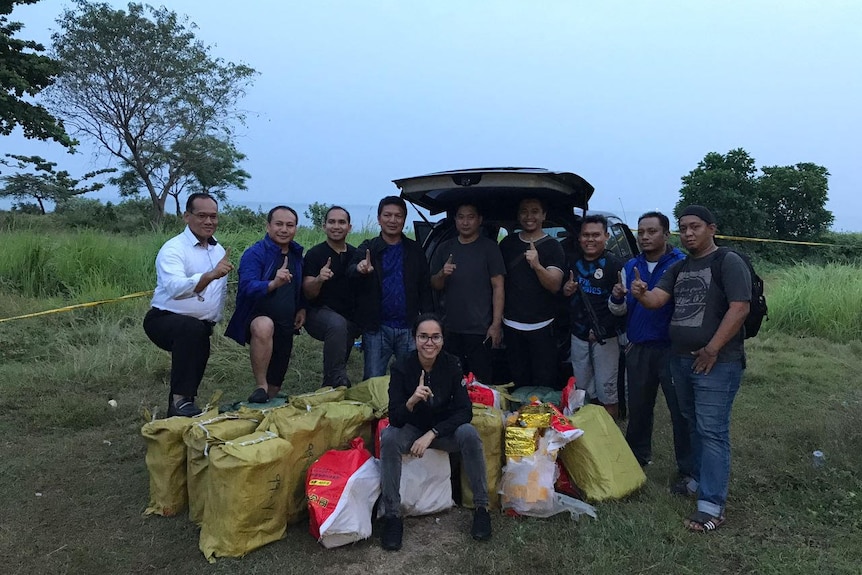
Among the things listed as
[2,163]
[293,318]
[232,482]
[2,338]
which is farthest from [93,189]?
[232,482]

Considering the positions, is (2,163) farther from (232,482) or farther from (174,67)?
(232,482)

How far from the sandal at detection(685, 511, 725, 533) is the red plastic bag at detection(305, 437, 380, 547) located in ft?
5.46

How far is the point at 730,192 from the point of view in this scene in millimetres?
17625

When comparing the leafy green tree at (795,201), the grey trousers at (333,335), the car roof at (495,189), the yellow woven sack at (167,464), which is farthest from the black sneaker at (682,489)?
the leafy green tree at (795,201)

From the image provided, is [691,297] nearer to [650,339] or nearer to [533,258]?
[650,339]

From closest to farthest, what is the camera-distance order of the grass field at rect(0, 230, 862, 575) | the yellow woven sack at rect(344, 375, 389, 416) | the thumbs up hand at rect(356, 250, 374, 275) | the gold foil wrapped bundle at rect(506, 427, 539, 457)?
1. the grass field at rect(0, 230, 862, 575)
2. the gold foil wrapped bundle at rect(506, 427, 539, 457)
3. the yellow woven sack at rect(344, 375, 389, 416)
4. the thumbs up hand at rect(356, 250, 374, 275)

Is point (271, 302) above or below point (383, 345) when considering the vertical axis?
above

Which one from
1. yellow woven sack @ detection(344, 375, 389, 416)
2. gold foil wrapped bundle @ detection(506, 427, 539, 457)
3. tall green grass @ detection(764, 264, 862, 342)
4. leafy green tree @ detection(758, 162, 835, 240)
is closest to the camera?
gold foil wrapped bundle @ detection(506, 427, 539, 457)

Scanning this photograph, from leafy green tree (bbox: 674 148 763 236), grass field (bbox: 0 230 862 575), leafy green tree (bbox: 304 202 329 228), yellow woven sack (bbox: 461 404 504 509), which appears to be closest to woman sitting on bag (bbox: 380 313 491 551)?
yellow woven sack (bbox: 461 404 504 509)

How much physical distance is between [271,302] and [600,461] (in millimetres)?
2356

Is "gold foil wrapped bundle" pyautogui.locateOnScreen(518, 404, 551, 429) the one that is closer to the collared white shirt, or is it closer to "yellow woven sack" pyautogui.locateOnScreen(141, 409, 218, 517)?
"yellow woven sack" pyautogui.locateOnScreen(141, 409, 218, 517)

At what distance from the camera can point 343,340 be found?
14.1 feet

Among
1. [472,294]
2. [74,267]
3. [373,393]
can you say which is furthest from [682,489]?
[74,267]

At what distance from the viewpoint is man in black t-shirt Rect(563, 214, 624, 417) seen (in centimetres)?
423
